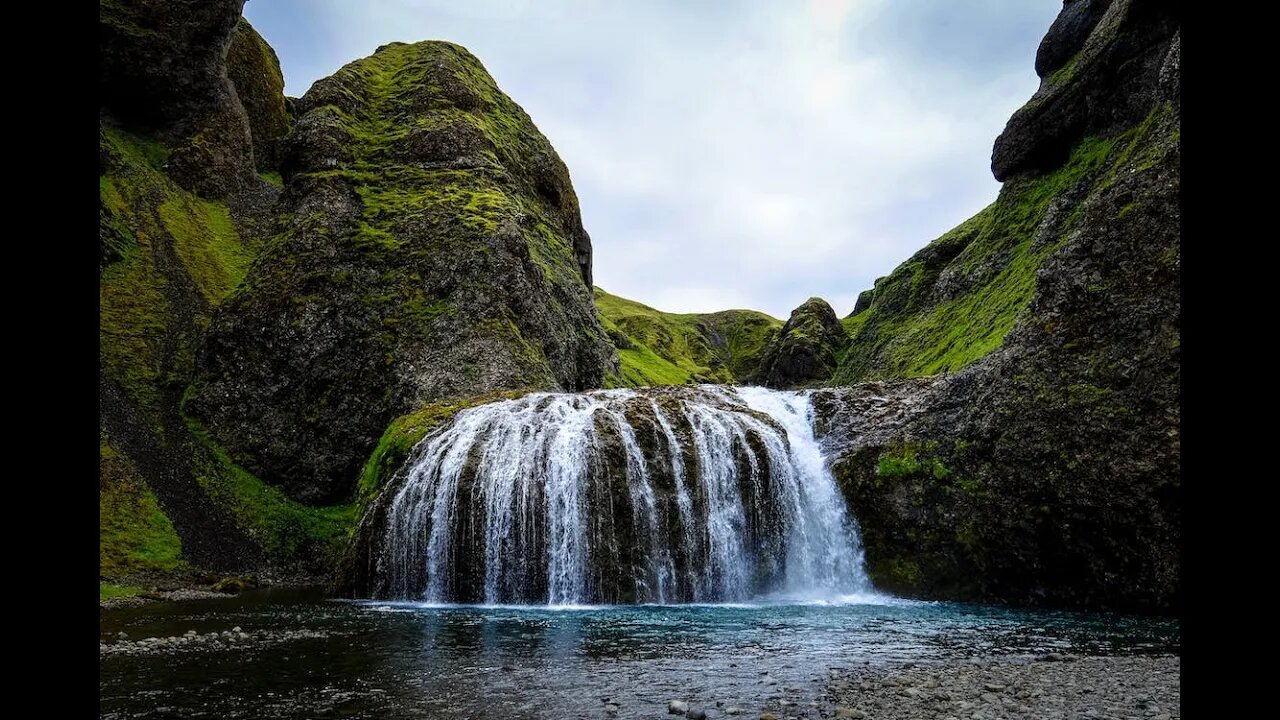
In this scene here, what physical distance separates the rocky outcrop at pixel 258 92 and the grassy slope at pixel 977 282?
70206 millimetres

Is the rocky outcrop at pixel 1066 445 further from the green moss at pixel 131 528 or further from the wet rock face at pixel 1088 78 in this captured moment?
the green moss at pixel 131 528

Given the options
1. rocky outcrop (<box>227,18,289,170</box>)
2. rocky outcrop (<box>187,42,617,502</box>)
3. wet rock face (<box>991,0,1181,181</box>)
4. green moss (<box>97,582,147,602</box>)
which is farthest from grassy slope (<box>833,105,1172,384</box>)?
rocky outcrop (<box>227,18,289,170</box>)

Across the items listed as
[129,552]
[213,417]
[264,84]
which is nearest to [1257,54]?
[129,552]

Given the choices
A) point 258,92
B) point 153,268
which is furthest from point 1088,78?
point 258,92

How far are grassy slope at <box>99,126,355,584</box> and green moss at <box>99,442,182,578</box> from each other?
42 millimetres

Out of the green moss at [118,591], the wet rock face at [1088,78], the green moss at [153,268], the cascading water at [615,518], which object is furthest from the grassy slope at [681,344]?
the green moss at [118,591]

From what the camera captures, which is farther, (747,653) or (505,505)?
(505,505)

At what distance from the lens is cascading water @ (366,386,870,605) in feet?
86.4

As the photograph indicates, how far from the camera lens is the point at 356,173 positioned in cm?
6078

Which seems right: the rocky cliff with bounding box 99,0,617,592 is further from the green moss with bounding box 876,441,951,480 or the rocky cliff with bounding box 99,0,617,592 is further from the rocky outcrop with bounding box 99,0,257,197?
the green moss with bounding box 876,441,951,480

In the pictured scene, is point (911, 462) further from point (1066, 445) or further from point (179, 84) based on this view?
point (179, 84)

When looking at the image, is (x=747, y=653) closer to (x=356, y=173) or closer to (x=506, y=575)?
(x=506, y=575)

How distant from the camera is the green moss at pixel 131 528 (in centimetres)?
3147

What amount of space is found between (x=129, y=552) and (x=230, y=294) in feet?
76.7
